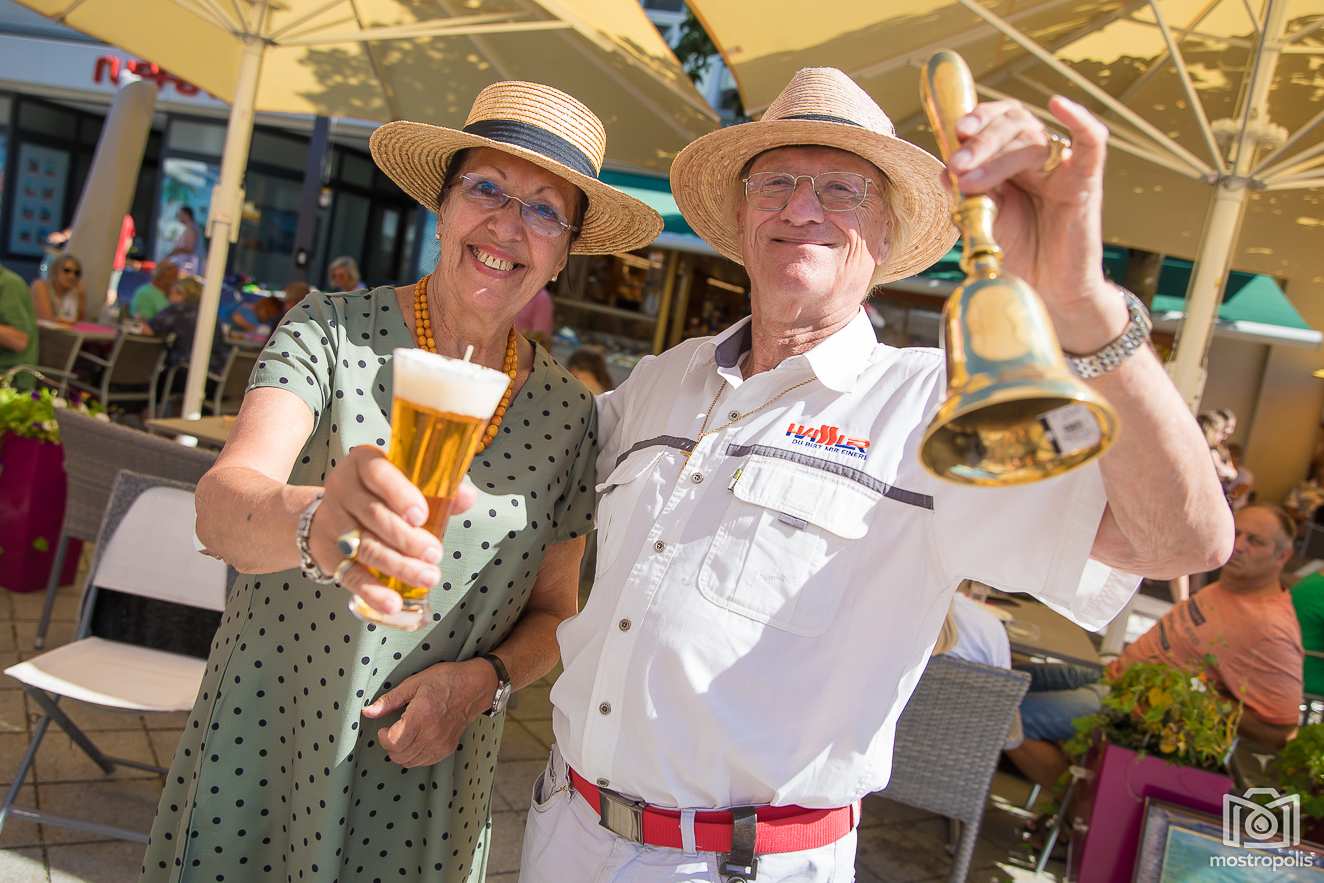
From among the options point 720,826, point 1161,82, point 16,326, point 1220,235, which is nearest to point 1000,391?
point 720,826

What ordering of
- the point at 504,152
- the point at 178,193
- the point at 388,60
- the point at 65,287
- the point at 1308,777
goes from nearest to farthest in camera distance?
1. the point at 504,152
2. the point at 1308,777
3. the point at 388,60
4. the point at 65,287
5. the point at 178,193

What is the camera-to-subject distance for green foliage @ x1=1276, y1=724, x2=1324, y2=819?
10.2 feet

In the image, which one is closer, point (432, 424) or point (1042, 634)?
point (432, 424)

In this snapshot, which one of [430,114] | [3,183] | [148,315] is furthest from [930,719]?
[3,183]

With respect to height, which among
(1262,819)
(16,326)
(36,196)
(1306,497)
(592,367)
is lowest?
(1262,819)

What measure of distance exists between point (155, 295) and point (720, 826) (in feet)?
32.6

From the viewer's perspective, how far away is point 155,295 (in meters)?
9.83

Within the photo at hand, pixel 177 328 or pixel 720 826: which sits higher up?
pixel 177 328

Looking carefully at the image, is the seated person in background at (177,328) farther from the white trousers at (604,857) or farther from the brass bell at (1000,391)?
the brass bell at (1000,391)

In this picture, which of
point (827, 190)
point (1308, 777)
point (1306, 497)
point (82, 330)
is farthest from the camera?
point (1306, 497)

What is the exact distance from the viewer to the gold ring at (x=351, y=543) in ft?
3.18

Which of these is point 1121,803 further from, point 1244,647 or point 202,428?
point 202,428

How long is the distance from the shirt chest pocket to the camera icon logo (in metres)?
2.33

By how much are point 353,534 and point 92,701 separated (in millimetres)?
2229
